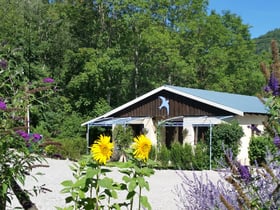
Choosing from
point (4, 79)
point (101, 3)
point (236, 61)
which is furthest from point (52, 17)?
point (4, 79)

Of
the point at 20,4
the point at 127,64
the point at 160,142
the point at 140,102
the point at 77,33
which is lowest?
the point at 160,142

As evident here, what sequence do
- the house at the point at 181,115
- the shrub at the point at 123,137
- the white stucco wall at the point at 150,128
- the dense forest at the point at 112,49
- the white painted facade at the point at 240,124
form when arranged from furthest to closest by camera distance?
1. the dense forest at the point at 112,49
2. the white stucco wall at the point at 150,128
3. the shrub at the point at 123,137
4. the house at the point at 181,115
5. the white painted facade at the point at 240,124

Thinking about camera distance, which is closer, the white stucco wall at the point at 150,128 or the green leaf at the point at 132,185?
the green leaf at the point at 132,185

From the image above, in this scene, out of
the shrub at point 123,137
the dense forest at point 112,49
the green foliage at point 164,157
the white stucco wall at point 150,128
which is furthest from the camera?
the dense forest at point 112,49

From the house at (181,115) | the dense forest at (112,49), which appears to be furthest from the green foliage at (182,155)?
the dense forest at (112,49)

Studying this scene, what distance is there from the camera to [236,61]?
46000 millimetres

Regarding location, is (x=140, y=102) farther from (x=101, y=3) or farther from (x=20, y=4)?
(x=20, y=4)

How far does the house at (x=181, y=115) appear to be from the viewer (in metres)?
21.1

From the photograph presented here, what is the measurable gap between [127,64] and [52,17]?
8.23 m

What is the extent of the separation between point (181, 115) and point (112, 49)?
46.0ft

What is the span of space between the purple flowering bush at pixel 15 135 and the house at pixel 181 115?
16113mm

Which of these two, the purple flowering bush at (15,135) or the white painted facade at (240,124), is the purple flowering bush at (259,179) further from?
the white painted facade at (240,124)

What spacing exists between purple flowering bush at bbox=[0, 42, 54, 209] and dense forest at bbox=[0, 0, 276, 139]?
28.6 m

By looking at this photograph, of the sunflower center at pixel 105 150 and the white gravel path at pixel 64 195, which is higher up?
the sunflower center at pixel 105 150
